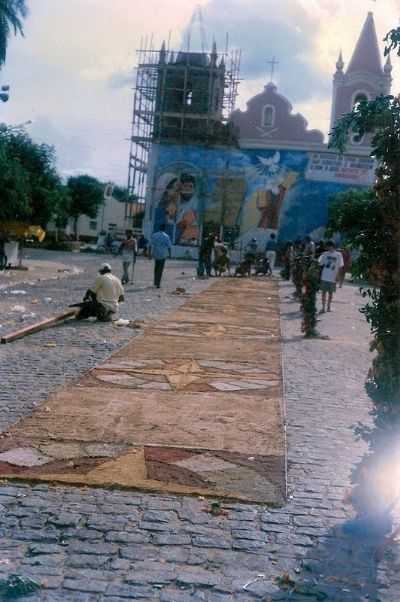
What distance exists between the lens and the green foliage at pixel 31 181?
102 ft

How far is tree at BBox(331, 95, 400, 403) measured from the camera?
498 cm

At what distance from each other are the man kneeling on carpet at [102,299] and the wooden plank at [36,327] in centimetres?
38

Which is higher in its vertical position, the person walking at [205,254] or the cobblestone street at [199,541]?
the person walking at [205,254]

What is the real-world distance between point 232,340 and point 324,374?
3.42 metres

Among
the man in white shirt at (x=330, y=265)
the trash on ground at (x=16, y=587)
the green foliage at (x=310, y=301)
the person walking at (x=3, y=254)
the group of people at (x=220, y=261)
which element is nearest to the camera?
the trash on ground at (x=16, y=587)

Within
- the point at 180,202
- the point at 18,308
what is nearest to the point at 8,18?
the point at 18,308

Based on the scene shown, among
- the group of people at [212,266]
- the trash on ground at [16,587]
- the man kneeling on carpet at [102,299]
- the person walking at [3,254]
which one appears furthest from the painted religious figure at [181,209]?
the trash on ground at [16,587]

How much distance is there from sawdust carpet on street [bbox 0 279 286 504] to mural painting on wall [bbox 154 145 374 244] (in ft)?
145

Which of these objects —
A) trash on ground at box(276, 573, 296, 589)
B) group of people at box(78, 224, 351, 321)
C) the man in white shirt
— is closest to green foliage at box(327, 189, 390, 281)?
group of people at box(78, 224, 351, 321)

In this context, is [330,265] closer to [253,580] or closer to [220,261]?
[253,580]

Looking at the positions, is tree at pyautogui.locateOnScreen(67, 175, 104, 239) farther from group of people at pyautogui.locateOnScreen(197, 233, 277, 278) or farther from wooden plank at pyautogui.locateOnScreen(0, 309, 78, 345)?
wooden plank at pyautogui.locateOnScreen(0, 309, 78, 345)

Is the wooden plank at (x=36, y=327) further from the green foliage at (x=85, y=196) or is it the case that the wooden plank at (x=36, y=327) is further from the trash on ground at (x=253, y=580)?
the green foliage at (x=85, y=196)

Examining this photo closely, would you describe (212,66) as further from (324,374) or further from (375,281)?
(375,281)

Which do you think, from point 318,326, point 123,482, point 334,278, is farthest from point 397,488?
point 334,278
